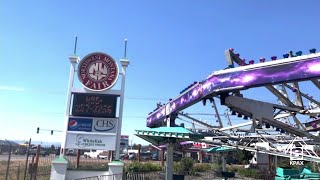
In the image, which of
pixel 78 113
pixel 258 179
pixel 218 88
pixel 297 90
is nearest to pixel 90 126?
pixel 78 113

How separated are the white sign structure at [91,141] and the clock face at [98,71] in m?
2.52

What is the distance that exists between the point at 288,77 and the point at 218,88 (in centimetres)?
257

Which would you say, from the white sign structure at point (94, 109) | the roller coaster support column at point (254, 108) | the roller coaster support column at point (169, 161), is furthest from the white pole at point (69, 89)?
the roller coaster support column at point (254, 108)

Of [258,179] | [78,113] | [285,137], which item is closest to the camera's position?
[78,113]

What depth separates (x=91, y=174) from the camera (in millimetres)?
19047

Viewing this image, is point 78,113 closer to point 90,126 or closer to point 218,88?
A: point 90,126

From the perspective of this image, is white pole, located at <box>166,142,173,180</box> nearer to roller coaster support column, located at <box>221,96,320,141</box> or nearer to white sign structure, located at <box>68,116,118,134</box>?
white sign structure, located at <box>68,116,118,134</box>

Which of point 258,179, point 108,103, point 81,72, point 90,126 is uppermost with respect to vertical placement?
point 81,72

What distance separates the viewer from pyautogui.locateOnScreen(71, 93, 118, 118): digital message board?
19.8 m

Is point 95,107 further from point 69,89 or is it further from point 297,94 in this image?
point 297,94

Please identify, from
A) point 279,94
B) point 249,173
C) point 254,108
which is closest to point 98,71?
point 254,108

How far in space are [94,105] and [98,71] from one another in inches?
74.8

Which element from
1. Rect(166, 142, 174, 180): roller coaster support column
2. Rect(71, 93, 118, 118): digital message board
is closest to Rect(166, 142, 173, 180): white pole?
Rect(166, 142, 174, 180): roller coaster support column

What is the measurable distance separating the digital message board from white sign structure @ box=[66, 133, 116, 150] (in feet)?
3.56
